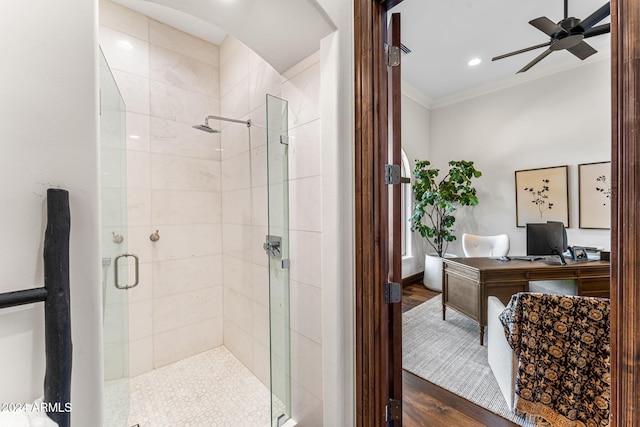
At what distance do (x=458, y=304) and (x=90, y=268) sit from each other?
10.0 ft

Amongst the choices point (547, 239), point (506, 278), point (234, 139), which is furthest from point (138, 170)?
point (547, 239)

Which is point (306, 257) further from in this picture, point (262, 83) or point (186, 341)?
point (186, 341)

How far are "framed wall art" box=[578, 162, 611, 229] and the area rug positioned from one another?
1696 millimetres

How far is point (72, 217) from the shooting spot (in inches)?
27.5

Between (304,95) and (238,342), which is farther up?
(304,95)

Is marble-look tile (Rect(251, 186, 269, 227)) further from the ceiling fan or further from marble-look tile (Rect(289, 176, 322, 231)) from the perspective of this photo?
the ceiling fan

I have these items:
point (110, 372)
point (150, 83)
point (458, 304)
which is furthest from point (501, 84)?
point (110, 372)

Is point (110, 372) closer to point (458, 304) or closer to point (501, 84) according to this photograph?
point (458, 304)

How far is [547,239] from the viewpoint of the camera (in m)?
2.55

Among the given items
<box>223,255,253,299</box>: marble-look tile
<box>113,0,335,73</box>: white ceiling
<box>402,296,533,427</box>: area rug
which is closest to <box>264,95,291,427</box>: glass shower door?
<box>113,0,335,73</box>: white ceiling

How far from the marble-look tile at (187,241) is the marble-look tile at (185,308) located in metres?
0.36

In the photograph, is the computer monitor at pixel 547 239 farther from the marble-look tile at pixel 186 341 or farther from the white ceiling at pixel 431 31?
the marble-look tile at pixel 186 341

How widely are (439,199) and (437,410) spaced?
298 cm

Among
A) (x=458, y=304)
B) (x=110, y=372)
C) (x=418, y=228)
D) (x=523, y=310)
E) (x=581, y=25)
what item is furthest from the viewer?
(x=418, y=228)
